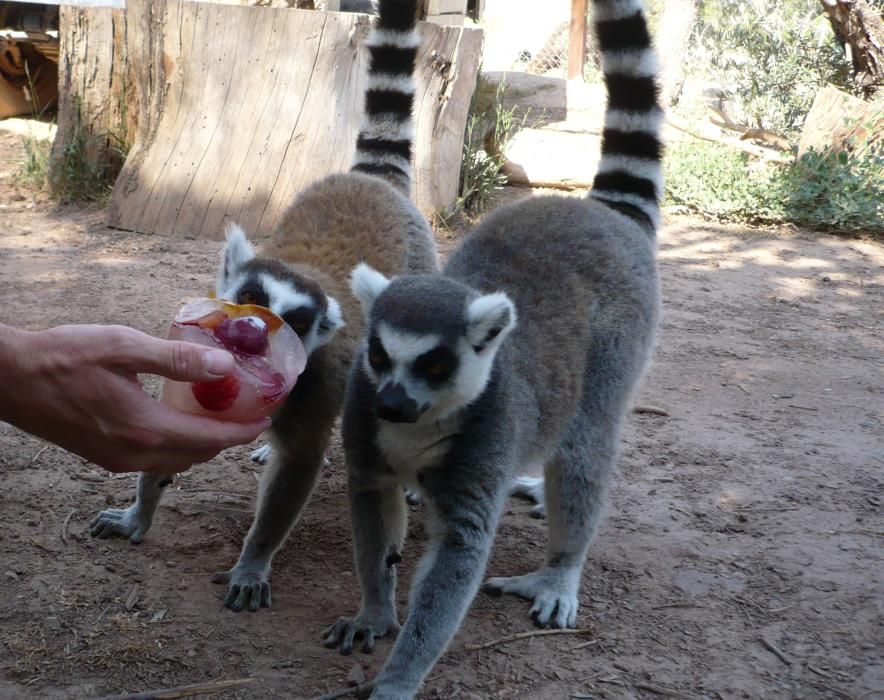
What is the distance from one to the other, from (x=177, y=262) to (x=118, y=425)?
4.59 metres

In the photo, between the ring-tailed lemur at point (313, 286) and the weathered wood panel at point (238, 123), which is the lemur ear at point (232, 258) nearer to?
the ring-tailed lemur at point (313, 286)

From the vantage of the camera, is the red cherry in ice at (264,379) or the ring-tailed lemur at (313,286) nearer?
the red cherry in ice at (264,379)

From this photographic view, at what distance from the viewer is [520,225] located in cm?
347

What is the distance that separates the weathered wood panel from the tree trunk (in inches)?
232

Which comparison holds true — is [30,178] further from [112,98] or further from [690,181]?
[690,181]

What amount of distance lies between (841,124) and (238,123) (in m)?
6.03

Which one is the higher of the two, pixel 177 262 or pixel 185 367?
pixel 185 367

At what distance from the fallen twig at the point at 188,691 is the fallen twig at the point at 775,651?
1547 mm

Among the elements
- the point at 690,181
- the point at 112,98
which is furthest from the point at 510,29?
the point at 112,98

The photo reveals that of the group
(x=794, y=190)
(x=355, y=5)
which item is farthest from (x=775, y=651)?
(x=355, y=5)

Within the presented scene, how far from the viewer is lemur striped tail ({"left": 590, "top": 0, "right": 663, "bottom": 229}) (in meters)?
3.92

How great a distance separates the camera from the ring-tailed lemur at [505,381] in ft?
8.61

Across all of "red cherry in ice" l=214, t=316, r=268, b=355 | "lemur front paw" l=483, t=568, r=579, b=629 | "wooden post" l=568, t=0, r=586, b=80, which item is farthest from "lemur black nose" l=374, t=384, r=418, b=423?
"wooden post" l=568, t=0, r=586, b=80

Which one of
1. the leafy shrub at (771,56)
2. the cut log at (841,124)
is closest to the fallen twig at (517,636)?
the cut log at (841,124)
